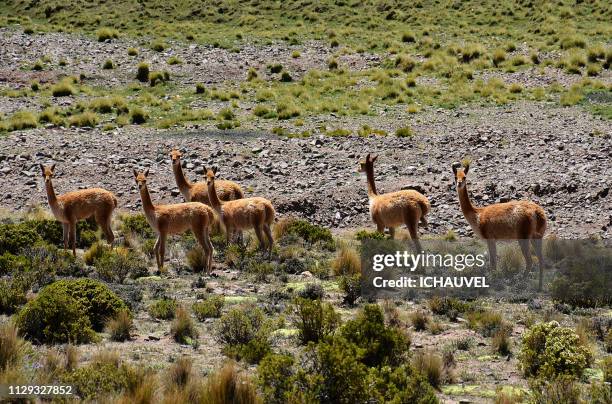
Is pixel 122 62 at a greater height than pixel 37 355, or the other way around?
pixel 122 62

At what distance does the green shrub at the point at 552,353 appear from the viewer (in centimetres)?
895

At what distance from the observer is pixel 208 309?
447 inches

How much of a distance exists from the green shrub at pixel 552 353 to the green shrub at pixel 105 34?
39052 mm

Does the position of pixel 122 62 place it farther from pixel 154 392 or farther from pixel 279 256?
pixel 154 392

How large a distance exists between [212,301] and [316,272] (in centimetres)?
322

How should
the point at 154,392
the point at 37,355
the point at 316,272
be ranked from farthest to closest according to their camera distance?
the point at 316,272
the point at 37,355
the point at 154,392

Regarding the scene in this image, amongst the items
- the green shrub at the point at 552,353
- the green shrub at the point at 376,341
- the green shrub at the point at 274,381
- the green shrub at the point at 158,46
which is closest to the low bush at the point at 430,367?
the green shrub at the point at 376,341

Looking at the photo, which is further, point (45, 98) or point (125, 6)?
point (125, 6)

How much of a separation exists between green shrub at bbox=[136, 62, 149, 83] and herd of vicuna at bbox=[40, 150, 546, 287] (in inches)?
820

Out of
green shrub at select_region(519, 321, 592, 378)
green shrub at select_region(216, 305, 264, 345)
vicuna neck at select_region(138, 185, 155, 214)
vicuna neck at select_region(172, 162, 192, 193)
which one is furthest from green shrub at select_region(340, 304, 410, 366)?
vicuna neck at select_region(172, 162, 192, 193)

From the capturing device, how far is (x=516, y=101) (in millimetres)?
29656

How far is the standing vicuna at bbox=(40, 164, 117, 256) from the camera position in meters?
15.4

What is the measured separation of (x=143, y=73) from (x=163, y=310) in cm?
2730

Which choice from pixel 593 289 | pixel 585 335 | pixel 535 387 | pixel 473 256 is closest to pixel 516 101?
pixel 473 256
